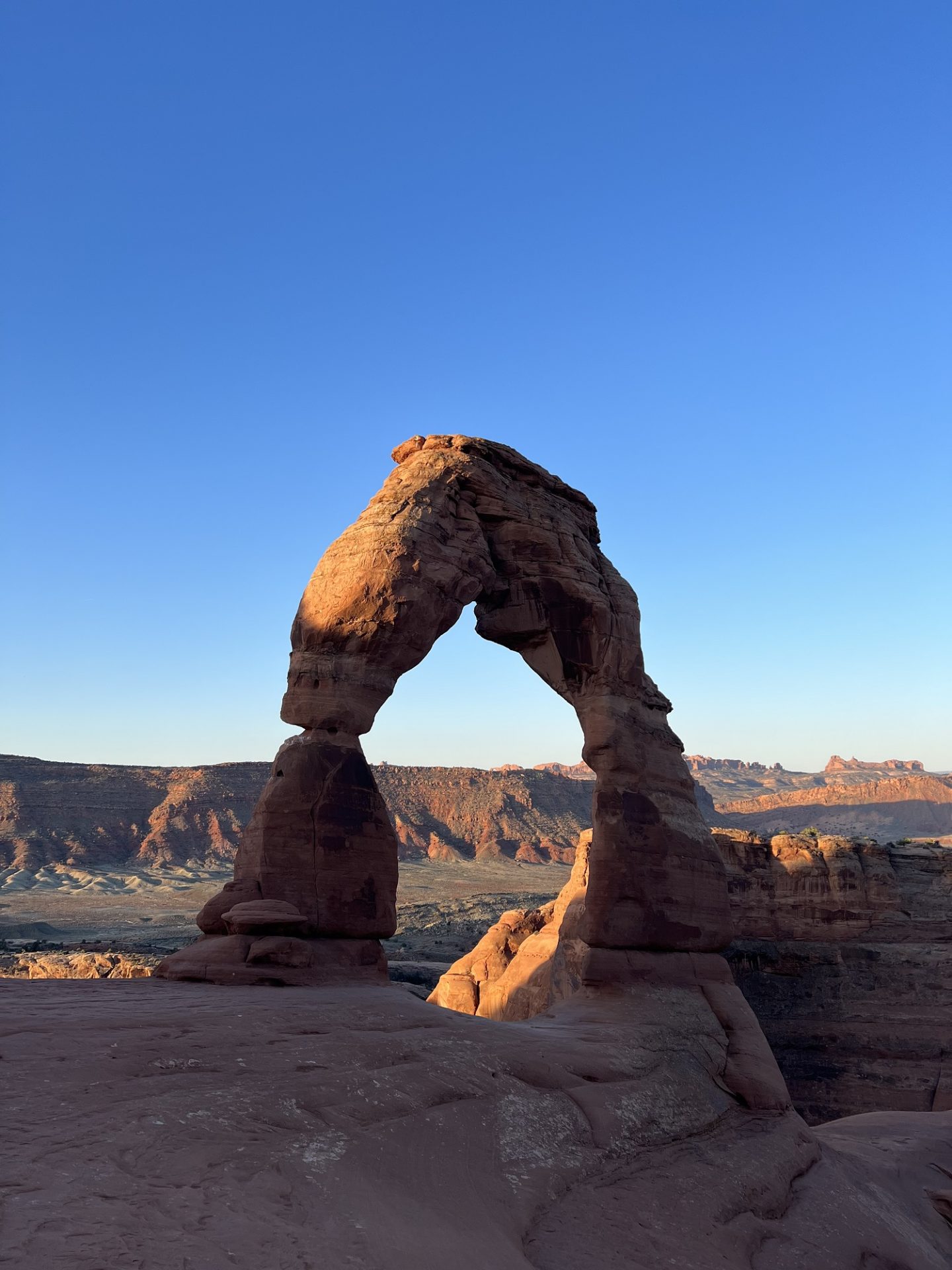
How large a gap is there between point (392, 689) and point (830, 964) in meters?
12.7

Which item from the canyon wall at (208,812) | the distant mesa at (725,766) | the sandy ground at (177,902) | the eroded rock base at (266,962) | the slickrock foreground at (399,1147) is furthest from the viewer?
the distant mesa at (725,766)

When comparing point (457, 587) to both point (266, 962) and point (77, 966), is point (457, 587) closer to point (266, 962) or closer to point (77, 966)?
point (266, 962)

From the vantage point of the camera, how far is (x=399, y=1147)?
6.73 m

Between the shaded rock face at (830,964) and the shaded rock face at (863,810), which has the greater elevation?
the shaded rock face at (863,810)

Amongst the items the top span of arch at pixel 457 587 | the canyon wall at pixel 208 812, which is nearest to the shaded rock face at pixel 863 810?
the canyon wall at pixel 208 812

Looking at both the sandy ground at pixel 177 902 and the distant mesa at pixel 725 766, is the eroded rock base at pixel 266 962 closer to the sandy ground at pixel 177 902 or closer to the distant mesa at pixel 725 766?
the sandy ground at pixel 177 902

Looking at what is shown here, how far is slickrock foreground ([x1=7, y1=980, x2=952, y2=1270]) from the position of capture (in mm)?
4793

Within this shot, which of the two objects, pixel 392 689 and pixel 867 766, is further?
pixel 867 766

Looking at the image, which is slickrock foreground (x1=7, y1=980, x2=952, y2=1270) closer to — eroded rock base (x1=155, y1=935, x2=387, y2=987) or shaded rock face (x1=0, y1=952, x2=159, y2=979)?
eroded rock base (x1=155, y1=935, x2=387, y2=987)

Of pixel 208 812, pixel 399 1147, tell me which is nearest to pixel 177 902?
pixel 208 812

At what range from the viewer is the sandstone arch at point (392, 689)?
11539 millimetres

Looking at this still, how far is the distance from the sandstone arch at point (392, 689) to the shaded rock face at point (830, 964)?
388 centimetres

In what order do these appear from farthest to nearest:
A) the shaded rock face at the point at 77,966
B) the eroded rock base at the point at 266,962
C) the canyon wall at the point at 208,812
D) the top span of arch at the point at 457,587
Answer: the canyon wall at the point at 208,812
the shaded rock face at the point at 77,966
the top span of arch at the point at 457,587
the eroded rock base at the point at 266,962

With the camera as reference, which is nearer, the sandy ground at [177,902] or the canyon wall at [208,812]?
the sandy ground at [177,902]
